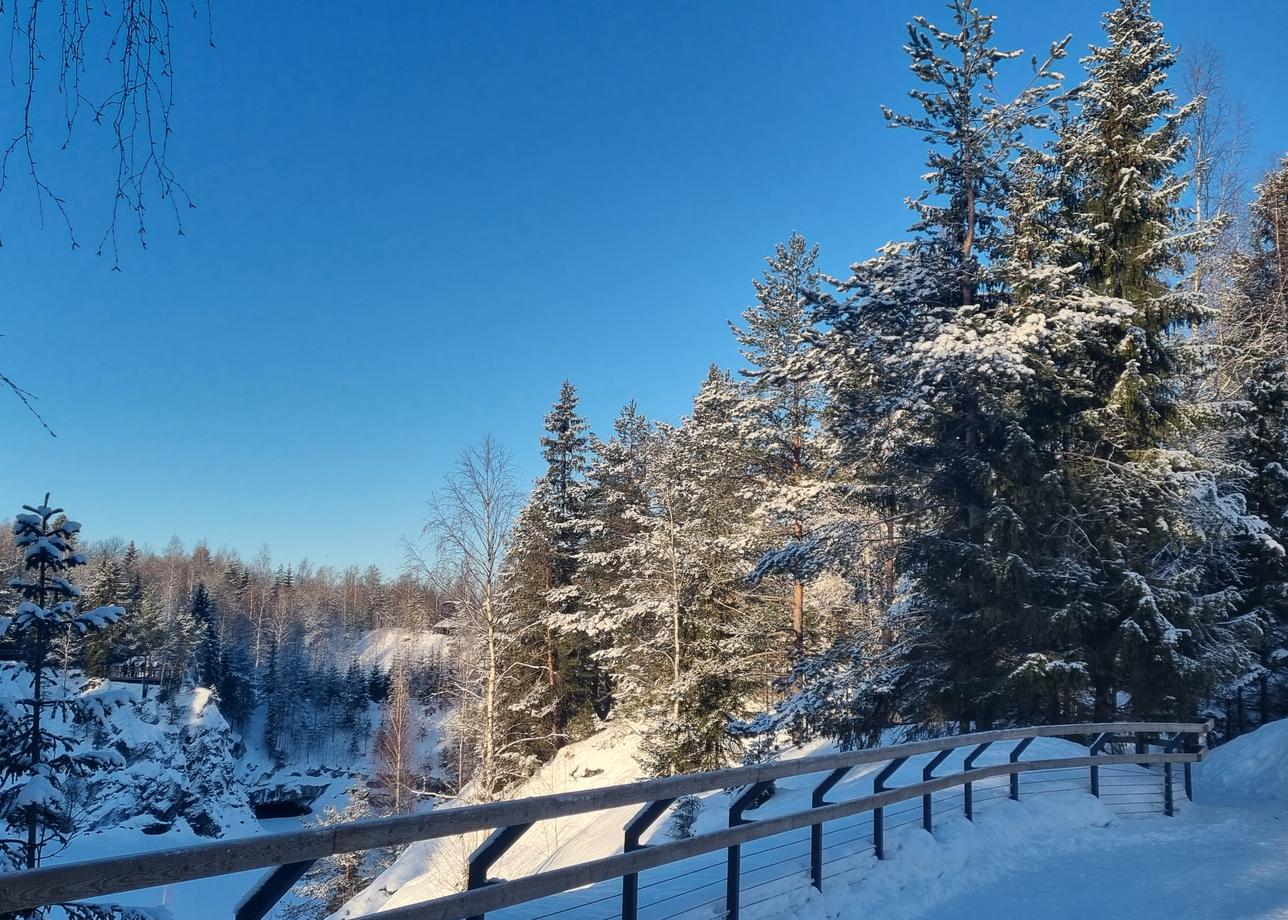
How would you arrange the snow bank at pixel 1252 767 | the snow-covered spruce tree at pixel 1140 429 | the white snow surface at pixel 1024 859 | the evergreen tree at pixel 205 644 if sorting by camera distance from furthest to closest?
the evergreen tree at pixel 205 644 → the snow-covered spruce tree at pixel 1140 429 → the snow bank at pixel 1252 767 → the white snow surface at pixel 1024 859

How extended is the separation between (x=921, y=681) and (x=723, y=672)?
612cm

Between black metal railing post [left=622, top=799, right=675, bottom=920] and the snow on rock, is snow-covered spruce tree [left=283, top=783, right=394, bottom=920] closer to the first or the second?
black metal railing post [left=622, top=799, right=675, bottom=920]

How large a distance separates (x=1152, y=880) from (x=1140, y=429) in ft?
33.2

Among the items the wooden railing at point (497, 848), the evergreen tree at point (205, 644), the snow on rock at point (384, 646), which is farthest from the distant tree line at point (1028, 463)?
the snow on rock at point (384, 646)

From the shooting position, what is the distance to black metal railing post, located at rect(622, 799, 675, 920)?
4371 mm

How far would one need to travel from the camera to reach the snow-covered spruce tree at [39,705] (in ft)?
27.3

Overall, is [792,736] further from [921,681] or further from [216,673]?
[216,673]

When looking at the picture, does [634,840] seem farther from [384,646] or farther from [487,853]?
[384,646]

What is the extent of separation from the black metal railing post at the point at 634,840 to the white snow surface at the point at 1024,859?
0.71 ft

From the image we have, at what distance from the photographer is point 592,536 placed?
30203mm

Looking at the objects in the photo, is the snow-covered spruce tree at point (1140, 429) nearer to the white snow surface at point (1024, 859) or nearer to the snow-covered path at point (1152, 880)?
the white snow surface at point (1024, 859)

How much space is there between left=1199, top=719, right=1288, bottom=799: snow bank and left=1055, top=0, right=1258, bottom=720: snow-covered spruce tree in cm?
87

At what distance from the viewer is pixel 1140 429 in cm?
1470

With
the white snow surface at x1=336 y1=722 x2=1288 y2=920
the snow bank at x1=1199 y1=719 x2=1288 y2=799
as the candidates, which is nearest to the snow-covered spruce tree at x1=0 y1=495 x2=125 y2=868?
the white snow surface at x1=336 y1=722 x2=1288 y2=920
